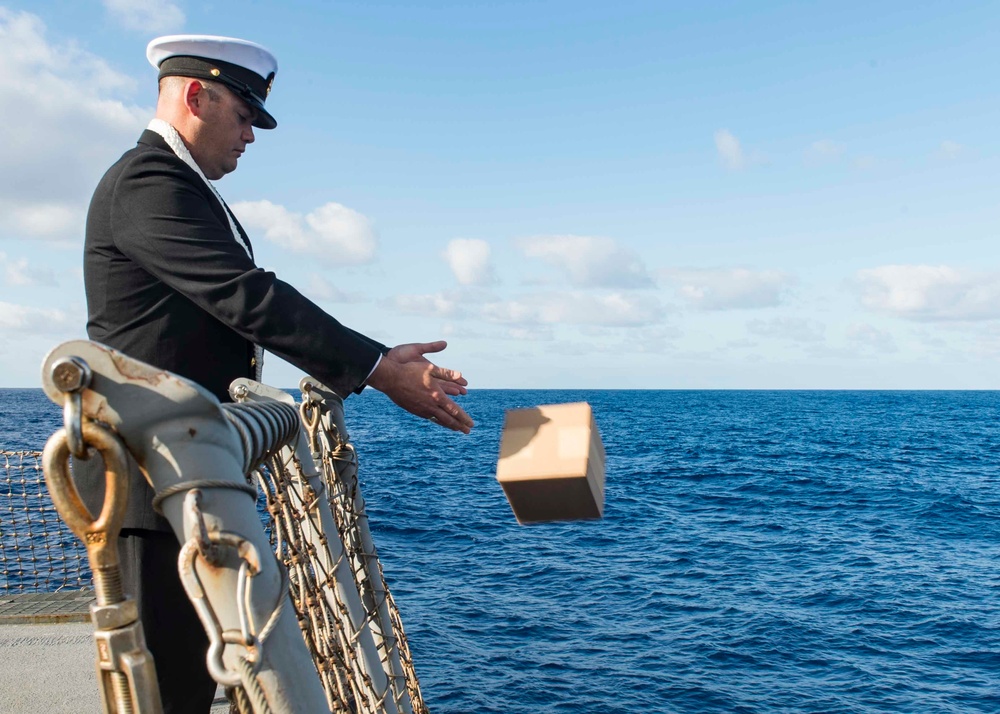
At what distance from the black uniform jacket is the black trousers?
6 cm

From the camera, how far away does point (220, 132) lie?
2.02 meters

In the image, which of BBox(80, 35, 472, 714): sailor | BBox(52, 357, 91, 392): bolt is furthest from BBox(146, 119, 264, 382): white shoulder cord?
BBox(52, 357, 91, 392): bolt

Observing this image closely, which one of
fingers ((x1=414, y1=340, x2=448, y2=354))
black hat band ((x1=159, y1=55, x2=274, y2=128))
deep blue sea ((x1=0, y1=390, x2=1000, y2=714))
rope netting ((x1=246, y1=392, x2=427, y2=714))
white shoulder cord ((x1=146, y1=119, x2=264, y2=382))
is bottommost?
deep blue sea ((x1=0, y1=390, x2=1000, y2=714))

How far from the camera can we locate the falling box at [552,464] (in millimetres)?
1418

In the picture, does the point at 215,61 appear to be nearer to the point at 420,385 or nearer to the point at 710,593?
the point at 420,385

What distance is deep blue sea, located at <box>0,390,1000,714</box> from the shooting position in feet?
43.2

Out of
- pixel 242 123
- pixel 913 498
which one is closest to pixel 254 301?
pixel 242 123

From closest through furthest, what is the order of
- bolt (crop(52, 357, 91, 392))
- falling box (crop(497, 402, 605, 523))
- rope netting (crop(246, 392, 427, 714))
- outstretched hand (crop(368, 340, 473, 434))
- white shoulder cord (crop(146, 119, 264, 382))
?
bolt (crop(52, 357, 91, 392)), falling box (crop(497, 402, 605, 523)), outstretched hand (crop(368, 340, 473, 434)), white shoulder cord (crop(146, 119, 264, 382)), rope netting (crop(246, 392, 427, 714))

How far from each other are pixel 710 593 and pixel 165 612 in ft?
62.2

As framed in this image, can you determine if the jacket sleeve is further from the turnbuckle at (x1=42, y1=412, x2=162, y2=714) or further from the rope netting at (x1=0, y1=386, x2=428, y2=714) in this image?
the rope netting at (x1=0, y1=386, x2=428, y2=714)

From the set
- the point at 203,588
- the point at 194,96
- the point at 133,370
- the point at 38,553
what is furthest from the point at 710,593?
the point at 133,370

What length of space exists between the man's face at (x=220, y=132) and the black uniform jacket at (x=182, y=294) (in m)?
0.11

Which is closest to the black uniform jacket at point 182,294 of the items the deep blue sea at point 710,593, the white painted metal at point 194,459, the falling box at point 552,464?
the falling box at point 552,464

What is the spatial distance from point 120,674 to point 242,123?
1.44 meters
